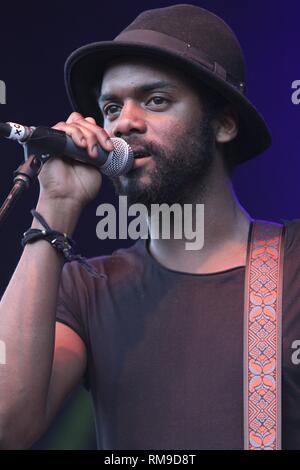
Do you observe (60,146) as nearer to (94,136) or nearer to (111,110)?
(94,136)

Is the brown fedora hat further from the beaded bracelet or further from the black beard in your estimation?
the beaded bracelet

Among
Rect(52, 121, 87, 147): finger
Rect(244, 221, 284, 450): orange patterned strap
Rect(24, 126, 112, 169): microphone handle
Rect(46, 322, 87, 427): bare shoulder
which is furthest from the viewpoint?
Rect(46, 322, 87, 427): bare shoulder

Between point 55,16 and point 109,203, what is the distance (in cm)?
67

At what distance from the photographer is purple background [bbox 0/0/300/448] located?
2959 mm

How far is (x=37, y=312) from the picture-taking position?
194 cm

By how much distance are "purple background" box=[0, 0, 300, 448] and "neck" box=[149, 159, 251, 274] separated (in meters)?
0.70

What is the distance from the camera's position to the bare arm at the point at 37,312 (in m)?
1.92

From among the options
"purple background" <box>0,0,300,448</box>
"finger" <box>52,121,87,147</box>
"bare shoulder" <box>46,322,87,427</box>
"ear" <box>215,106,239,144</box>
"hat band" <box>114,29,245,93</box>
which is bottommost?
"bare shoulder" <box>46,322,87,427</box>

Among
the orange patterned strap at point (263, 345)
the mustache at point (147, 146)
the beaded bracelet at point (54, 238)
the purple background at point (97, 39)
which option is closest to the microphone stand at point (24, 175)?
the beaded bracelet at point (54, 238)

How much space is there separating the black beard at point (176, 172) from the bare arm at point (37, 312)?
144 millimetres

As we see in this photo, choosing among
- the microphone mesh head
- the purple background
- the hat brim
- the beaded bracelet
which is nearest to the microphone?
the microphone mesh head

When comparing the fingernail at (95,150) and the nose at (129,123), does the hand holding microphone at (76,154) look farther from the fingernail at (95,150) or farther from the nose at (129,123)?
the nose at (129,123)

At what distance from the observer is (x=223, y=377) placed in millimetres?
2002

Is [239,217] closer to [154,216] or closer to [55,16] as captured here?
[154,216]
